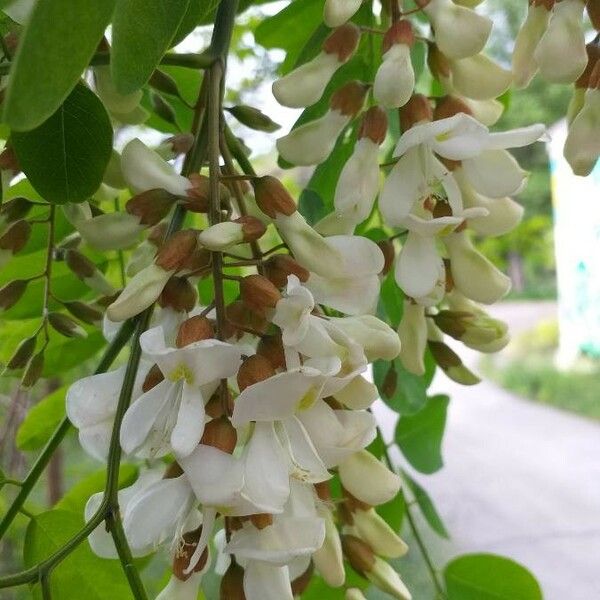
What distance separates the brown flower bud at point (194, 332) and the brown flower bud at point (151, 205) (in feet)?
0.19

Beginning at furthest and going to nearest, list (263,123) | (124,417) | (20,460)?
(20,460), (263,123), (124,417)

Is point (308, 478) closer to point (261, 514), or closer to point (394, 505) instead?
point (261, 514)

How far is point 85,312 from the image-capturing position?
427mm

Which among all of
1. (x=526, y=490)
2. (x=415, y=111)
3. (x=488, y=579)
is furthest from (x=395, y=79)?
(x=526, y=490)

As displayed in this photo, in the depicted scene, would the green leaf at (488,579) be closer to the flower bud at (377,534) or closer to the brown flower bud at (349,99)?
the flower bud at (377,534)

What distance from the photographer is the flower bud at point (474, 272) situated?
343 mm

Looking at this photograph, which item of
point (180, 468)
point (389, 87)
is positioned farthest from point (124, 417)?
point (389, 87)

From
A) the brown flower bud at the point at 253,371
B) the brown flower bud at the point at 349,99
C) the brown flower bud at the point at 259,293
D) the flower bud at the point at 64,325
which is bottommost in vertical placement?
the flower bud at the point at 64,325

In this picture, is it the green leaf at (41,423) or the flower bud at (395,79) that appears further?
the green leaf at (41,423)

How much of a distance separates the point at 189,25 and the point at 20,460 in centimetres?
50

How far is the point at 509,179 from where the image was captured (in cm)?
31

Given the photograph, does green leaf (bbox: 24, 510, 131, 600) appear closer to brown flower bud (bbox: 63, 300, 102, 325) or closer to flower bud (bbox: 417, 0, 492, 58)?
brown flower bud (bbox: 63, 300, 102, 325)

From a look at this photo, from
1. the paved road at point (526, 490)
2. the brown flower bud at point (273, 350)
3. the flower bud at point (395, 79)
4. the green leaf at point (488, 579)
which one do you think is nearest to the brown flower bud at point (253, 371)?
the brown flower bud at point (273, 350)

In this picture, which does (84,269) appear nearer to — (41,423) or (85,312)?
(85,312)
